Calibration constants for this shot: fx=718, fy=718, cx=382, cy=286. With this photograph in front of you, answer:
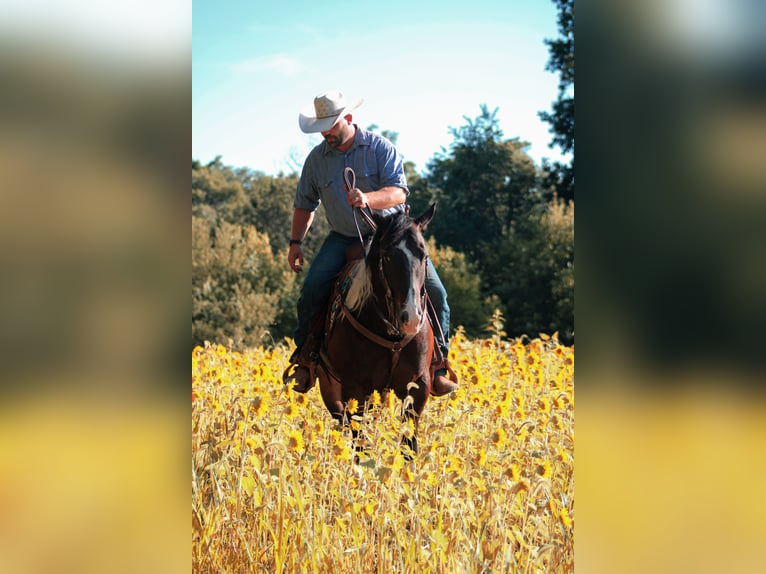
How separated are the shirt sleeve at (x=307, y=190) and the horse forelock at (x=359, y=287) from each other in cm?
84

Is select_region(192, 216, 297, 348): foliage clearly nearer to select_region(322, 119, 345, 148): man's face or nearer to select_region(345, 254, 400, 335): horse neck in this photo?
select_region(322, 119, 345, 148): man's face

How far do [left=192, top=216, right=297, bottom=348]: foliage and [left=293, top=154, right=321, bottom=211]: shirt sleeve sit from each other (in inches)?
652

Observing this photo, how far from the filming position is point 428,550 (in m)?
2.61

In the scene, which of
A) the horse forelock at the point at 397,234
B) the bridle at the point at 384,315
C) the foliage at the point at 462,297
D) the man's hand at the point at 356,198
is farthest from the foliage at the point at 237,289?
the horse forelock at the point at 397,234

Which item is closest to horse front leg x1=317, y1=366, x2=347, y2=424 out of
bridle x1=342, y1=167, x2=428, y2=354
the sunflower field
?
bridle x1=342, y1=167, x2=428, y2=354

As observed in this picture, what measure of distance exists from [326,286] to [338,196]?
2.21 ft

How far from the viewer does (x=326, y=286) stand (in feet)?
17.4

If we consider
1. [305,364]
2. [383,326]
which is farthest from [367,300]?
[305,364]

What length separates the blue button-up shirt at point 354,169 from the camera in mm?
5012

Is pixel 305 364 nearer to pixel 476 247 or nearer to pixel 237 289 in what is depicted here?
pixel 237 289

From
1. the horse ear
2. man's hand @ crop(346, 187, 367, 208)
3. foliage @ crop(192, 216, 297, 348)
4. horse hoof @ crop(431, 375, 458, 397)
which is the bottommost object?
foliage @ crop(192, 216, 297, 348)

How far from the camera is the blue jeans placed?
17.3 ft
